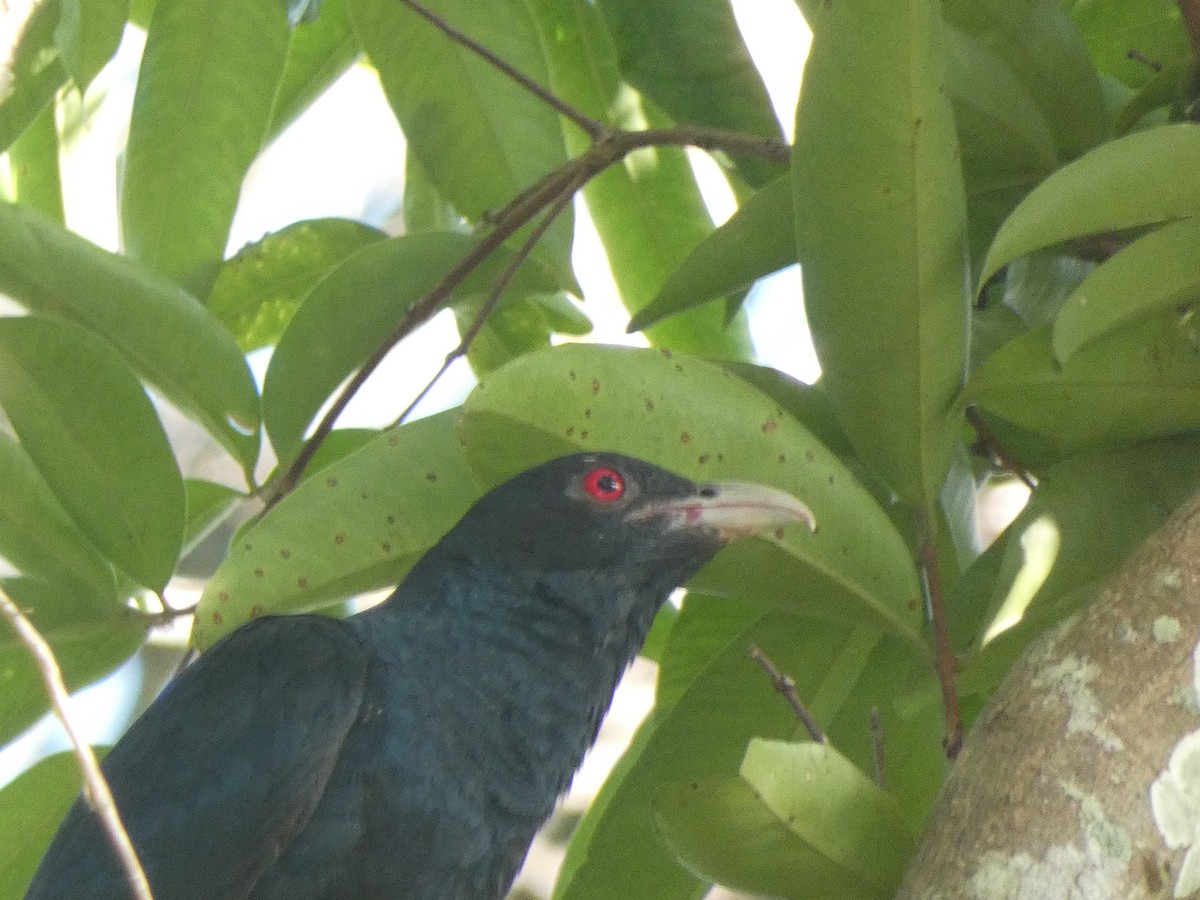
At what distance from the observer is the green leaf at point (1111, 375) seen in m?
2.34

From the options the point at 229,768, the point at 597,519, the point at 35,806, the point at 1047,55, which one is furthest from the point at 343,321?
the point at 1047,55

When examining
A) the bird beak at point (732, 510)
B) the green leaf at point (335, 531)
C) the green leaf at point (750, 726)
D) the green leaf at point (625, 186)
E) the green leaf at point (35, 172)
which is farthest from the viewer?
the green leaf at point (625, 186)

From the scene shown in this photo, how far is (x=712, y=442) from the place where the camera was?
238 cm

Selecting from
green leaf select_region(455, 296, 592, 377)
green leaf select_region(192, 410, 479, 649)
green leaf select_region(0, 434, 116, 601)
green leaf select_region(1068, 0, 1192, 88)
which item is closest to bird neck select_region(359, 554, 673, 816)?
green leaf select_region(192, 410, 479, 649)

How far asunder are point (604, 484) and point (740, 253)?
0.62m

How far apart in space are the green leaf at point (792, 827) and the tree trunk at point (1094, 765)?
0.53ft

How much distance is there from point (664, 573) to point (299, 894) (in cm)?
98

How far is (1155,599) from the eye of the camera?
2029 millimetres

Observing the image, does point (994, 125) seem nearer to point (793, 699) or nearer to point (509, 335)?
point (793, 699)

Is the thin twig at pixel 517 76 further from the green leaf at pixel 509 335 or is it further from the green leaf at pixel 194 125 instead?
the green leaf at pixel 509 335

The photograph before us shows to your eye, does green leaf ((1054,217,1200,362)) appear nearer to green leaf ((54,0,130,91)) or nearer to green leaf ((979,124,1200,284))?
green leaf ((979,124,1200,284))

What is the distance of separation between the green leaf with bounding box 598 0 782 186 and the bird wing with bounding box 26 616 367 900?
1.29 m

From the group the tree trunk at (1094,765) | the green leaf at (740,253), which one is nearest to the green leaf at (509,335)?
the green leaf at (740,253)

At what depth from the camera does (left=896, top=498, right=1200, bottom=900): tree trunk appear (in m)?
1.82
